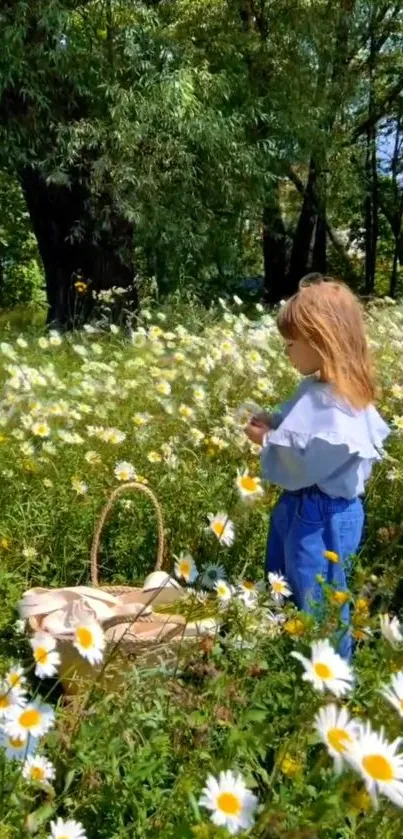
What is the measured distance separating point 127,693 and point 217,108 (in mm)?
8009

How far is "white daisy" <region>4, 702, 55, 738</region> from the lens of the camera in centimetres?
135


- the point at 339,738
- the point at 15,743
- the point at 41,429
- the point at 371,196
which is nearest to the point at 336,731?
the point at 339,738

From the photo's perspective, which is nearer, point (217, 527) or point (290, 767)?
point (290, 767)

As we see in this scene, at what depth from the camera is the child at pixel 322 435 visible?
239 cm

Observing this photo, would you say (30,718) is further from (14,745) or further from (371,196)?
(371,196)

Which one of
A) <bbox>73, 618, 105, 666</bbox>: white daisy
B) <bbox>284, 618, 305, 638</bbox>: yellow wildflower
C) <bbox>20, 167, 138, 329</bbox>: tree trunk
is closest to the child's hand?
<bbox>284, 618, 305, 638</bbox>: yellow wildflower

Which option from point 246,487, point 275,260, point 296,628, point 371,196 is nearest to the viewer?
point 296,628

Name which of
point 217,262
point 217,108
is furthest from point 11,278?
point 217,108

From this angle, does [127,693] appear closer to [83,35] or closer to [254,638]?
[254,638]

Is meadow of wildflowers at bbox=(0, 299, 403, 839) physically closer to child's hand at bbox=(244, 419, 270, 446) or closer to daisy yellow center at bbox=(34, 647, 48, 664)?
daisy yellow center at bbox=(34, 647, 48, 664)

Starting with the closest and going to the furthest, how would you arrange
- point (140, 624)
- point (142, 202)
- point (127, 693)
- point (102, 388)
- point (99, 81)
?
point (127, 693), point (140, 624), point (102, 388), point (99, 81), point (142, 202)

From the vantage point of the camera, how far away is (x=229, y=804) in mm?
1167

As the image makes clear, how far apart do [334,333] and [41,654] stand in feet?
4.23

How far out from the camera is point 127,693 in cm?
178
